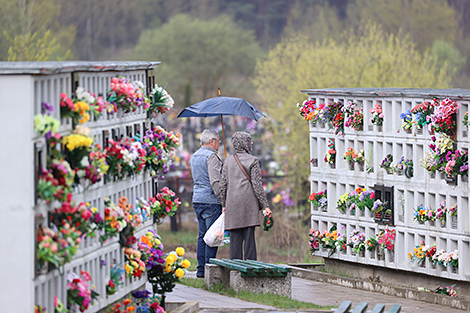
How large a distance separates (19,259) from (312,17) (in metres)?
67.4

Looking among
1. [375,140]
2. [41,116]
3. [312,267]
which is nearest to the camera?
[41,116]

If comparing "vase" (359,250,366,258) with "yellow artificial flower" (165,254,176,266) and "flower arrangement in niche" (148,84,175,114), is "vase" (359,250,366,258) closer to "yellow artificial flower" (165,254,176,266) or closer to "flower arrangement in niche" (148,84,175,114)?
"yellow artificial flower" (165,254,176,266)

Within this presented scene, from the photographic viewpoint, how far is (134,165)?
7.20 meters

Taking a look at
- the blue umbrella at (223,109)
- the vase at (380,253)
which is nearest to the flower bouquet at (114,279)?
the blue umbrella at (223,109)

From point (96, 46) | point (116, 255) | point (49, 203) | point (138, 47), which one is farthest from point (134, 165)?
point (96, 46)

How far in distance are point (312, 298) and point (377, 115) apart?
7.61ft

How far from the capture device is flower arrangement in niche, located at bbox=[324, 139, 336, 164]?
1082 centimetres

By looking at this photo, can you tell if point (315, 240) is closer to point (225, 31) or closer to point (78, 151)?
point (78, 151)

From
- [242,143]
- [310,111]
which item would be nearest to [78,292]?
[242,143]

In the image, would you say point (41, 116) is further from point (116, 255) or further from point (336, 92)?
point (336, 92)

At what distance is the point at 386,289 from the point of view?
9859mm

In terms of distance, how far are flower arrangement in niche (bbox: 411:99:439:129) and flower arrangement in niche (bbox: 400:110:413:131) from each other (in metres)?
0.12

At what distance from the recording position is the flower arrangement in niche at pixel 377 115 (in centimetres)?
1005

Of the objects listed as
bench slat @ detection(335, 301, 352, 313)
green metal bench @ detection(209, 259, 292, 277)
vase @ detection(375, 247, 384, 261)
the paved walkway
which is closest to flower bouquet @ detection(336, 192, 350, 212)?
vase @ detection(375, 247, 384, 261)
